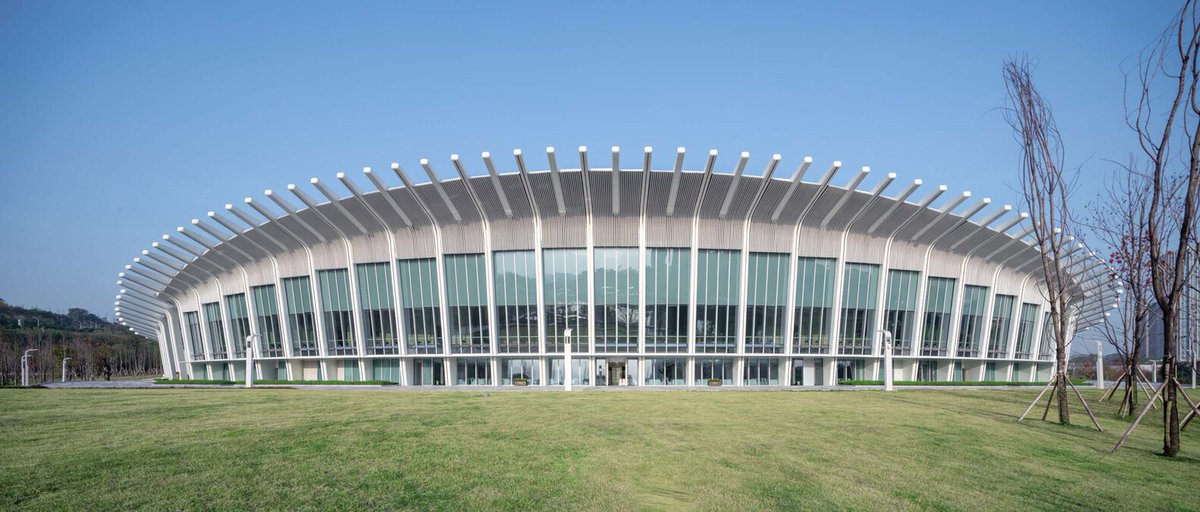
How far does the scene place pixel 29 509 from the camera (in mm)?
7012

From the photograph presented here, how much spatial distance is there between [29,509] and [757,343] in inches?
1613

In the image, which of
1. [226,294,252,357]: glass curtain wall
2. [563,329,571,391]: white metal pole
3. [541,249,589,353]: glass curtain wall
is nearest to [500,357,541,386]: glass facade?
[541,249,589,353]: glass curtain wall

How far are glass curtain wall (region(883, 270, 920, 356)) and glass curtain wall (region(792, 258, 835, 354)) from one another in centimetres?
464

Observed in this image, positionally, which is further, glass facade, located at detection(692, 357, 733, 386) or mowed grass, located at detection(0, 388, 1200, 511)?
glass facade, located at detection(692, 357, 733, 386)

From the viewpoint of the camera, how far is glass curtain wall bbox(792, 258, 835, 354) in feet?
144

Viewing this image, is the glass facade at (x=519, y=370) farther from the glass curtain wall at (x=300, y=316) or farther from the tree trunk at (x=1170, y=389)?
the tree trunk at (x=1170, y=389)

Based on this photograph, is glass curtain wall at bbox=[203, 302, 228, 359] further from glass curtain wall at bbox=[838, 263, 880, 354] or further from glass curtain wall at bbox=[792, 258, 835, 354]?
glass curtain wall at bbox=[838, 263, 880, 354]

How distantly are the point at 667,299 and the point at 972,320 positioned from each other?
82.9 ft

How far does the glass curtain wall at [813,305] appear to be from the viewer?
43.9 m

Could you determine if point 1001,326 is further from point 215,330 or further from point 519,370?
point 215,330

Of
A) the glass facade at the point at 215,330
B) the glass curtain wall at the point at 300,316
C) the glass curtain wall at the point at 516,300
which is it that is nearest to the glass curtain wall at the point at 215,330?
the glass facade at the point at 215,330

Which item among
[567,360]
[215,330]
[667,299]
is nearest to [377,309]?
[567,360]

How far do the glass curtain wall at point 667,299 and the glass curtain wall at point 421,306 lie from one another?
14520mm

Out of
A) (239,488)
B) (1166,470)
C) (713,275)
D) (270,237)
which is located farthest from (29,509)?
(270,237)
